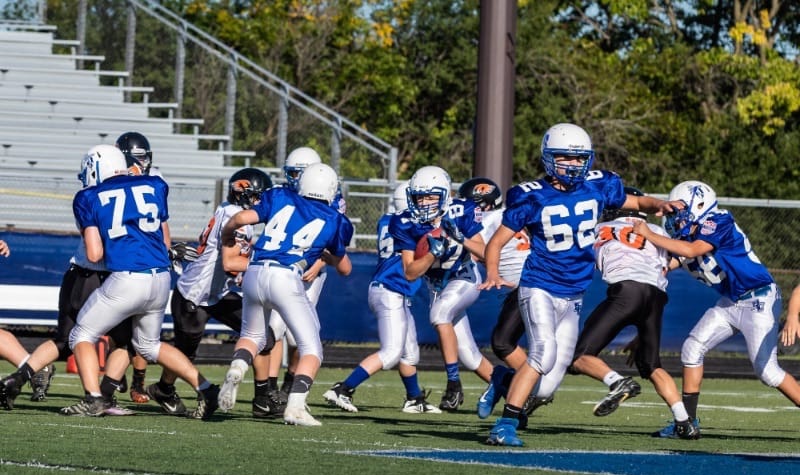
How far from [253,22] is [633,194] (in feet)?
74.0

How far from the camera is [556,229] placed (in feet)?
26.7

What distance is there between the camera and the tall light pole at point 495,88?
15.6 meters

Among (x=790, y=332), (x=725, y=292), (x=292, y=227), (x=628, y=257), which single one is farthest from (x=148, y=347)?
(x=790, y=332)

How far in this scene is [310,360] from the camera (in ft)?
28.3

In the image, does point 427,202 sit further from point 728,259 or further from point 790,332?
point 790,332

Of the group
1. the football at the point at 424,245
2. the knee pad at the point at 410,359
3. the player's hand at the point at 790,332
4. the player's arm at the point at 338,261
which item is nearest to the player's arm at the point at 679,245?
the player's hand at the point at 790,332

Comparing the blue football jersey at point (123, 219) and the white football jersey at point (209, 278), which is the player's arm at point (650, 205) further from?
the white football jersey at point (209, 278)

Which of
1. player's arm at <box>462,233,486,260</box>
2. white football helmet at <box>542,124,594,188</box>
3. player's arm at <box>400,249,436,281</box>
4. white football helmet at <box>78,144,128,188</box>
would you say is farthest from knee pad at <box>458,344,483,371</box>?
white football helmet at <box>78,144,128,188</box>

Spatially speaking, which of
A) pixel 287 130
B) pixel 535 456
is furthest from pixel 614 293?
pixel 287 130

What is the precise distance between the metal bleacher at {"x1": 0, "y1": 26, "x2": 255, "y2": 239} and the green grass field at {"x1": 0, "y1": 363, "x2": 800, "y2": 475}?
4.94m

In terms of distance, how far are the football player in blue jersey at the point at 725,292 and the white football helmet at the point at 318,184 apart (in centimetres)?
191

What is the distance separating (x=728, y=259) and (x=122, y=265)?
Result: 3668 mm

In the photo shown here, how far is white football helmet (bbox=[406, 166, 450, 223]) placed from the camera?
9.43 m

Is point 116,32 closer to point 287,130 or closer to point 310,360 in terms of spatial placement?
point 287,130
